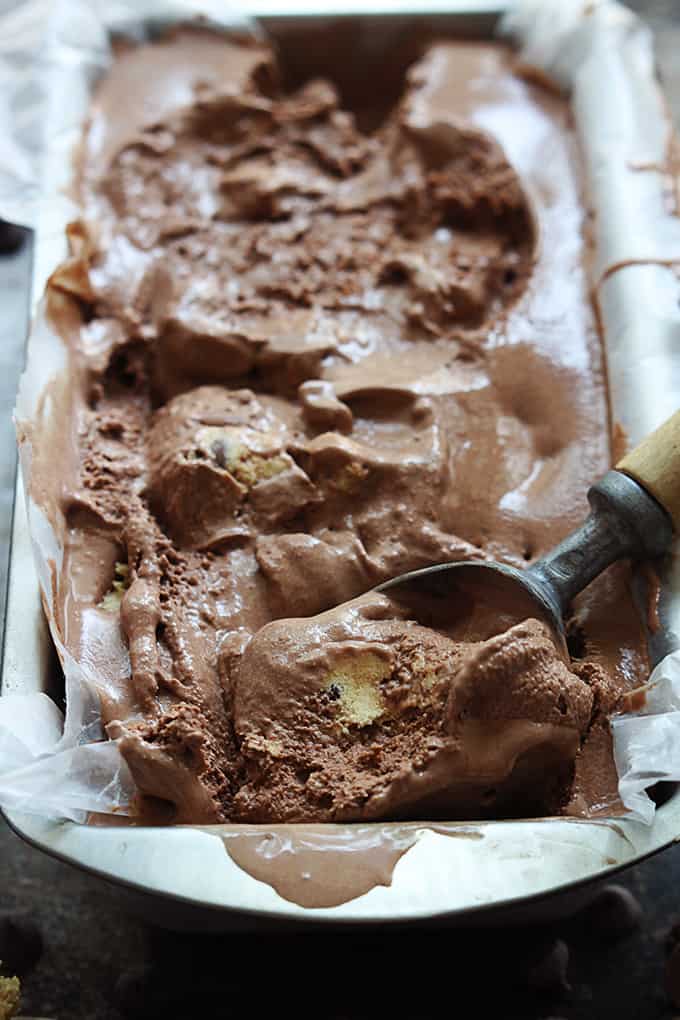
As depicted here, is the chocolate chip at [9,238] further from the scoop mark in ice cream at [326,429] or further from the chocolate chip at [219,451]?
the chocolate chip at [219,451]

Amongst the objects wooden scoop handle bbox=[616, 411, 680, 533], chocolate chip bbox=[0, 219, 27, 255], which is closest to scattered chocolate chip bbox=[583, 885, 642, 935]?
wooden scoop handle bbox=[616, 411, 680, 533]

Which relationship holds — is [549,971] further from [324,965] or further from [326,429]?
[326,429]

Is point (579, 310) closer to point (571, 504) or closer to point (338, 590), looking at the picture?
point (571, 504)

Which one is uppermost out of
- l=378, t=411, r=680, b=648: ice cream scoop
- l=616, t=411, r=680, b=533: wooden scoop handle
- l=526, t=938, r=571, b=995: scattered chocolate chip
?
l=616, t=411, r=680, b=533: wooden scoop handle

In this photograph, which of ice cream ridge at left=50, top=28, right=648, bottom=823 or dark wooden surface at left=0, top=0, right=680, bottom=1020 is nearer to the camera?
ice cream ridge at left=50, top=28, right=648, bottom=823

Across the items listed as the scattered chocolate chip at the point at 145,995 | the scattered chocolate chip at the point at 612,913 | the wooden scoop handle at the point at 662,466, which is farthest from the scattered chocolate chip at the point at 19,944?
the wooden scoop handle at the point at 662,466

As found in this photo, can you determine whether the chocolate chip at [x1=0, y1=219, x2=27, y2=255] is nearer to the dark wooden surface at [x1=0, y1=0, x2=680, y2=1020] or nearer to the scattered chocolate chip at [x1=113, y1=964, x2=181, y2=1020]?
the dark wooden surface at [x1=0, y1=0, x2=680, y2=1020]

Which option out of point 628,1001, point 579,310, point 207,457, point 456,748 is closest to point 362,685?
point 456,748
